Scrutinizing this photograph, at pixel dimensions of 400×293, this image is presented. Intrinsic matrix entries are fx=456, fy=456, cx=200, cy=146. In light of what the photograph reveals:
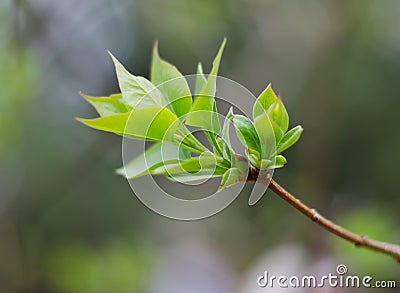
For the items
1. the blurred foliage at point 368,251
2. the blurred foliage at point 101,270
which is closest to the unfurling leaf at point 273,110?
the blurred foliage at point 368,251

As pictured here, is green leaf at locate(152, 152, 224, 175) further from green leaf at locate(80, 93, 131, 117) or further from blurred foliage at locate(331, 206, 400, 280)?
blurred foliage at locate(331, 206, 400, 280)

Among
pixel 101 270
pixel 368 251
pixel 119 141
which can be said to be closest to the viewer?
pixel 368 251

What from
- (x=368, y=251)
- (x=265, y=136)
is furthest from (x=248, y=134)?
(x=368, y=251)

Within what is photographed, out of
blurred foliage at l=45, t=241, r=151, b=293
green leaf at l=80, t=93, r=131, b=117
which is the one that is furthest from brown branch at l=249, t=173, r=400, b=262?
blurred foliage at l=45, t=241, r=151, b=293

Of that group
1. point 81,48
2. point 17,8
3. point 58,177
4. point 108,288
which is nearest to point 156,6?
point 81,48

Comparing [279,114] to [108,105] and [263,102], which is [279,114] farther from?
[108,105]

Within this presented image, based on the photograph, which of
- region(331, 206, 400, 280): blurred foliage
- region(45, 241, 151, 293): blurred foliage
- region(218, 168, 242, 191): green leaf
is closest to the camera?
region(218, 168, 242, 191): green leaf
